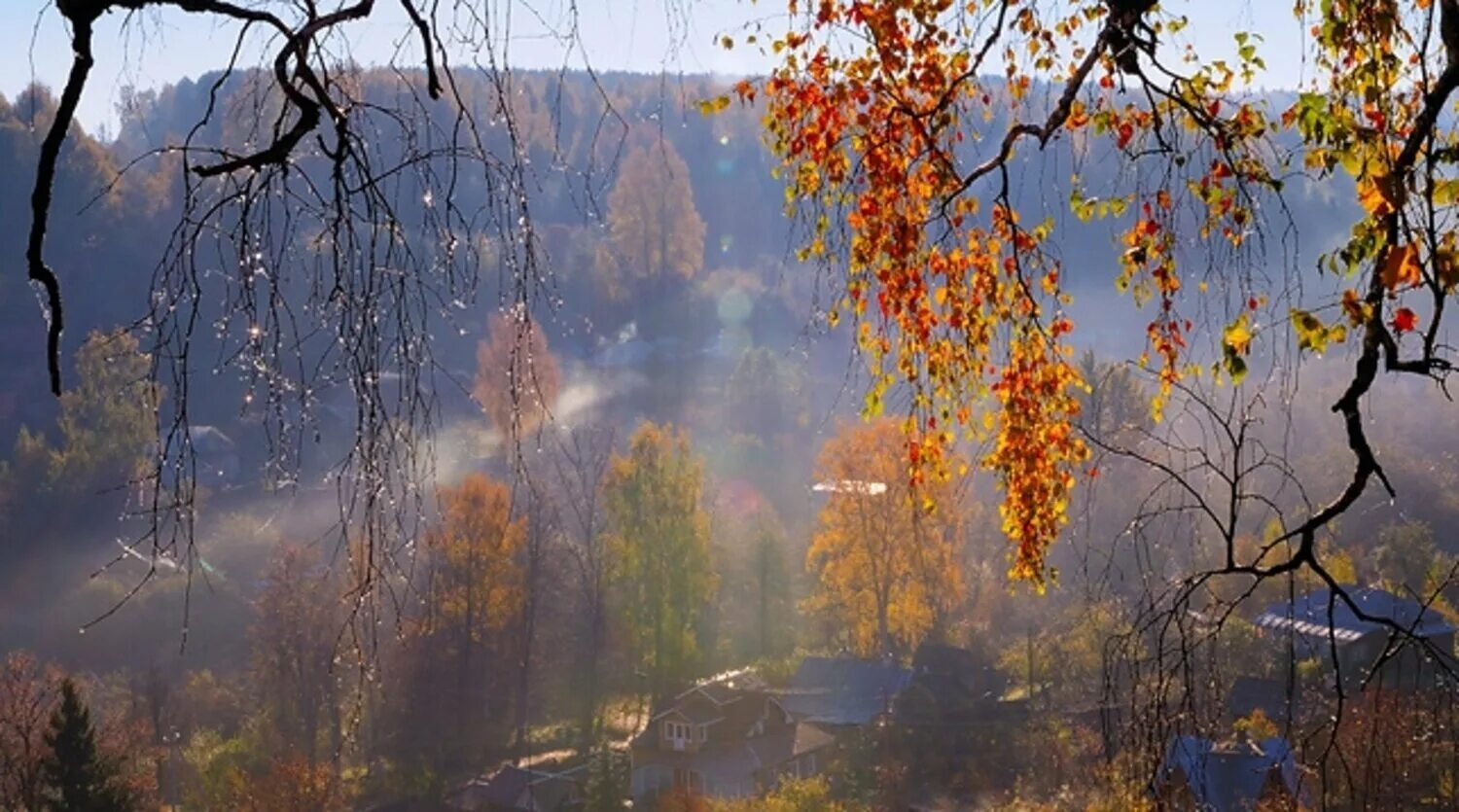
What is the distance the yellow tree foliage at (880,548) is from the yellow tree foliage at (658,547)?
3.06 metres

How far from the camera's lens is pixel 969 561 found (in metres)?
32.5

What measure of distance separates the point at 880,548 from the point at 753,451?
59.0ft

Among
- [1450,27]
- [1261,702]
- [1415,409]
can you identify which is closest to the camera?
[1450,27]

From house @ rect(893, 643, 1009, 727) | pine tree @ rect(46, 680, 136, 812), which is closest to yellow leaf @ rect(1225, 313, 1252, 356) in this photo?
pine tree @ rect(46, 680, 136, 812)

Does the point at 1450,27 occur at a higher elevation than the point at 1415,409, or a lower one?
higher

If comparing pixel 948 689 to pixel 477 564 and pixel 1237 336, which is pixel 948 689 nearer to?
pixel 477 564

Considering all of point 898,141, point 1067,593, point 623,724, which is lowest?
point 623,724

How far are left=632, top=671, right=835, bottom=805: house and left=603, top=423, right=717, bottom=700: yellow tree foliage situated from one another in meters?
4.97

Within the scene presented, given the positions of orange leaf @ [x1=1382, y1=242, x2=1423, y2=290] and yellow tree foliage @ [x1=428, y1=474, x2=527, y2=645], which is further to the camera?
yellow tree foliage @ [x1=428, y1=474, x2=527, y2=645]

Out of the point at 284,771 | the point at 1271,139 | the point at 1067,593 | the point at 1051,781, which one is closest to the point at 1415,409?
the point at 1067,593

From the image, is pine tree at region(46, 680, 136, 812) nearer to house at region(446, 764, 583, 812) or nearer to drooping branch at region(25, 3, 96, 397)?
house at region(446, 764, 583, 812)

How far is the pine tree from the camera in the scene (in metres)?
15.8

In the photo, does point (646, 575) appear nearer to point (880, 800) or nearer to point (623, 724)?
point (623, 724)

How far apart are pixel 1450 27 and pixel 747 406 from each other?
147 ft
